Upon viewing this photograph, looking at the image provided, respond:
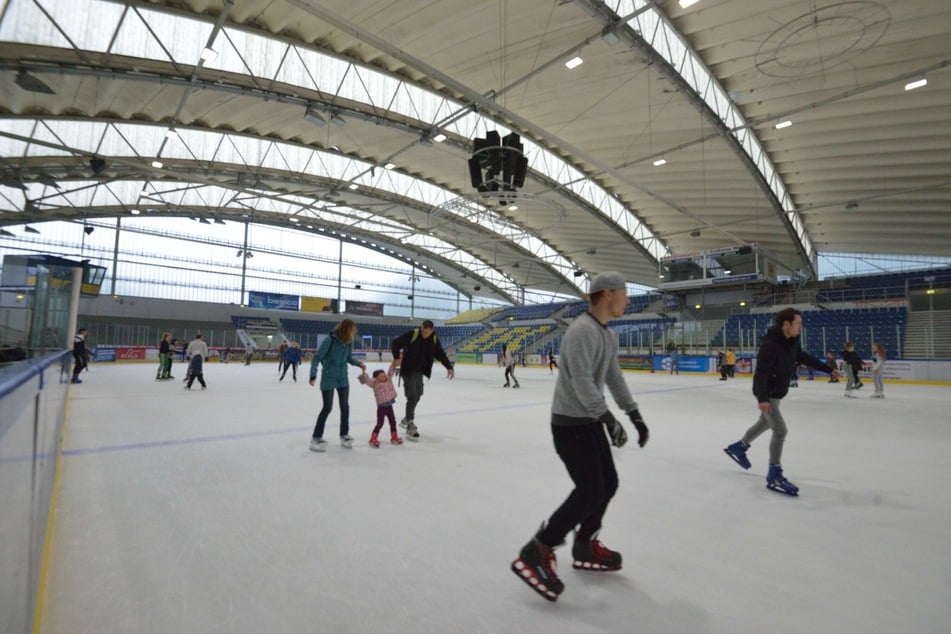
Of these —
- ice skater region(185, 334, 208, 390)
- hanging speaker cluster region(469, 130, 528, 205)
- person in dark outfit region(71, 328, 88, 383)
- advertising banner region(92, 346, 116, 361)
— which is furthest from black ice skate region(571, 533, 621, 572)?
advertising banner region(92, 346, 116, 361)

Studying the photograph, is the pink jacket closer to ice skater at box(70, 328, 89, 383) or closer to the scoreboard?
ice skater at box(70, 328, 89, 383)

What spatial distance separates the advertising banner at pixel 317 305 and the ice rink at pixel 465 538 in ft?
112

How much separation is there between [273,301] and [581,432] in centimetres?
3863

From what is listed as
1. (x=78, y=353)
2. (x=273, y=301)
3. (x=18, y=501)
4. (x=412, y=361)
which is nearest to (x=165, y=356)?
(x=78, y=353)

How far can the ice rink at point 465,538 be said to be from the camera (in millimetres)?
1905

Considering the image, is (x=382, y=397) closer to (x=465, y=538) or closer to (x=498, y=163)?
(x=465, y=538)

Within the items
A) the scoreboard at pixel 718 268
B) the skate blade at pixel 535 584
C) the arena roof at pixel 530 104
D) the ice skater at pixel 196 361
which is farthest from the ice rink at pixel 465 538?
the scoreboard at pixel 718 268

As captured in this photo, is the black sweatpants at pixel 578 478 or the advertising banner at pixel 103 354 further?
the advertising banner at pixel 103 354

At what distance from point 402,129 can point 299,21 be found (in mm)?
4982

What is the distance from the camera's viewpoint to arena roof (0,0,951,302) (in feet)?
37.8

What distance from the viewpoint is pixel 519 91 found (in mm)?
15109

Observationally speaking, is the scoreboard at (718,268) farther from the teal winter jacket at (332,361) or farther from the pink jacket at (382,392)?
the teal winter jacket at (332,361)

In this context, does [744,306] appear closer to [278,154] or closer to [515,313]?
[515,313]

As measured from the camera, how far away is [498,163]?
36.6 ft
